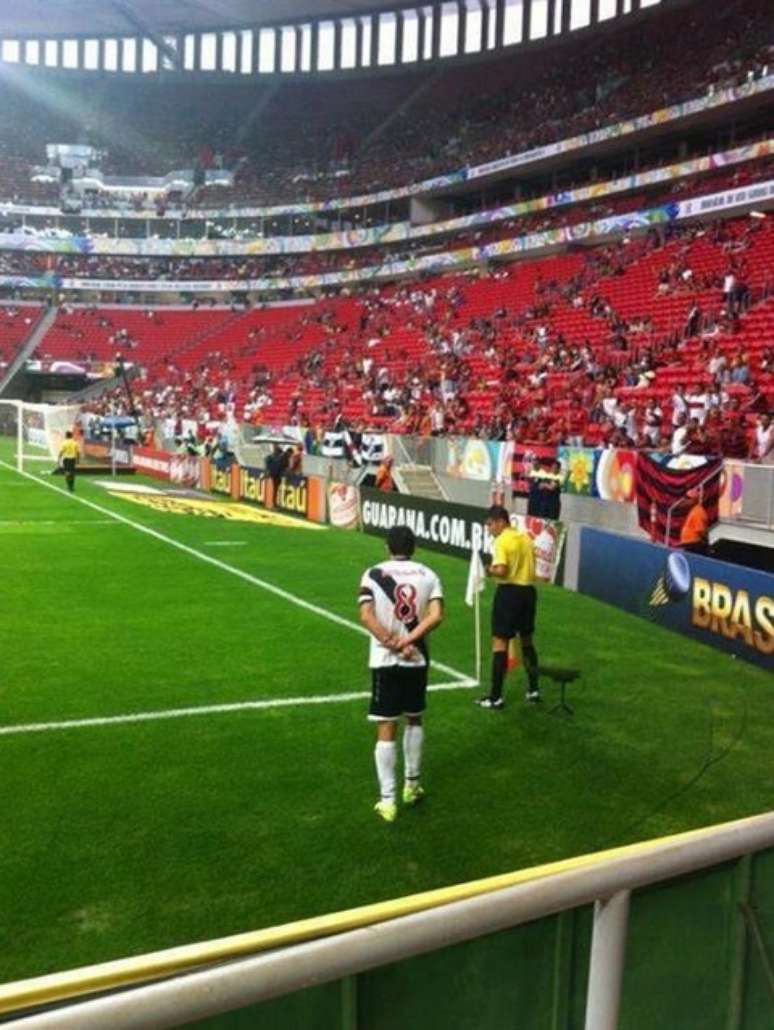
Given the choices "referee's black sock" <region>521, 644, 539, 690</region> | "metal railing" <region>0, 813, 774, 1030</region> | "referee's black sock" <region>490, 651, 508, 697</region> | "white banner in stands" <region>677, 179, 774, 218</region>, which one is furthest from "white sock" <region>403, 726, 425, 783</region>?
"white banner in stands" <region>677, 179, 774, 218</region>

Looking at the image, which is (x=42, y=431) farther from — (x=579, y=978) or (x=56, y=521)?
(x=579, y=978)

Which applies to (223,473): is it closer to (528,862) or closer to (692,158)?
(692,158)

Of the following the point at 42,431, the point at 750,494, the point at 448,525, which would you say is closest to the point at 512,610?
the point at 750,494

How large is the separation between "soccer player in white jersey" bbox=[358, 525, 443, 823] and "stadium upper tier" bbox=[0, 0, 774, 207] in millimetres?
36555

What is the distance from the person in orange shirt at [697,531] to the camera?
17406 mm

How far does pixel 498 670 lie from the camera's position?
10.1 metres

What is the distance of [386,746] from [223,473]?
26.2 metres

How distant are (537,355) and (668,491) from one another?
16362 millimetres

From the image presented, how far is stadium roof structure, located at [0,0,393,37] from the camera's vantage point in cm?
6094

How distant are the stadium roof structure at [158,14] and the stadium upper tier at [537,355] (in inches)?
695

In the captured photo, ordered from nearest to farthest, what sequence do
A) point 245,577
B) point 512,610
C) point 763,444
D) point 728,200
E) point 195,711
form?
1. point 195,711
2. point 512,610
3. point 245,577
4. point 763,444
5. point 728,200

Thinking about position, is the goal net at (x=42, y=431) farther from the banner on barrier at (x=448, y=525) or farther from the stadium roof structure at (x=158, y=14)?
the stadium roof structure at (x=158, y=14)

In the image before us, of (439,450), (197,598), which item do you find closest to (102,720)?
(197,598)

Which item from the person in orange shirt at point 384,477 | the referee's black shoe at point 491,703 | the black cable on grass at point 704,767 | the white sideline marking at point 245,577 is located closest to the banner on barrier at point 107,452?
Result: the white sideline marking at point 245,577
